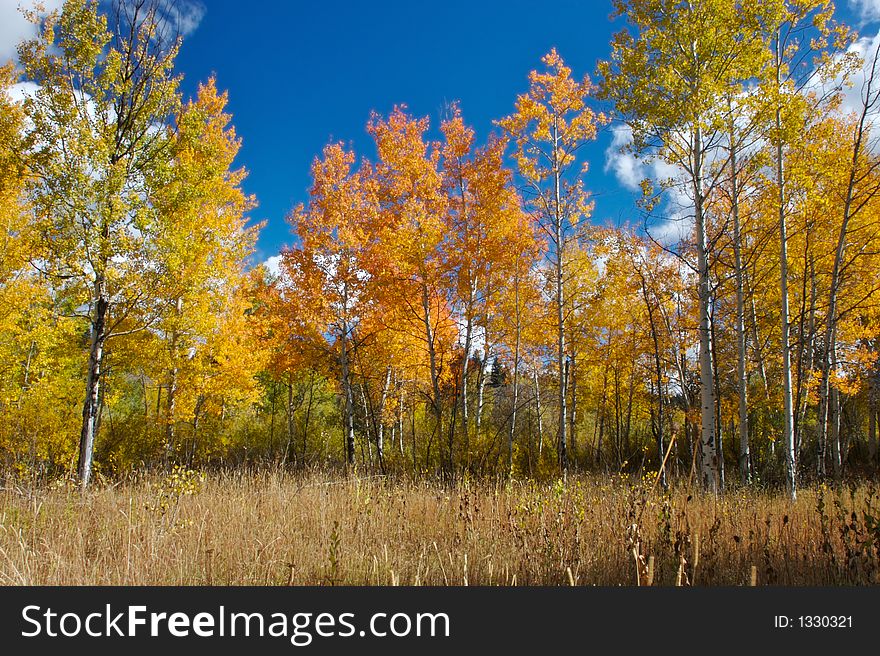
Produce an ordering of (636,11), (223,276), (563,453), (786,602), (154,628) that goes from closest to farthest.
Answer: (154,628) < (786,602) < (636,11) < (563,453) < (223,276)

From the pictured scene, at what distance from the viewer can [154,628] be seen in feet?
7.30

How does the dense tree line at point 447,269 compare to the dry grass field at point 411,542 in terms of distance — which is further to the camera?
the dense tree line at point 447,269

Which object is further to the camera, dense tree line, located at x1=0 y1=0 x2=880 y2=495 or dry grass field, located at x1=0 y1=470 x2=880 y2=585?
dense tree line, located at x1=0 y1=0 x2=880 y2=495

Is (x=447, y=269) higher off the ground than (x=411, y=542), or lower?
higher

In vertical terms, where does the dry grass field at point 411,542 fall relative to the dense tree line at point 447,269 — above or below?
below

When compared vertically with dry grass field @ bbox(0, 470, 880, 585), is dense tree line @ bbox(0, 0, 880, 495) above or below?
above

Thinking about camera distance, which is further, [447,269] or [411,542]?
[447,269]

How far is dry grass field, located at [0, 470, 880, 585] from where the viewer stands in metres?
3.15

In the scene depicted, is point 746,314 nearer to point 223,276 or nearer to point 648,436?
point 648,436

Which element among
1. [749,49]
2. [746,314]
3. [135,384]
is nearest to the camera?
[749,49]

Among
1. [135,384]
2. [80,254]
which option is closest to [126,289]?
[80,254]

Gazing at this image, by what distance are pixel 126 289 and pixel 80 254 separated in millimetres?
737

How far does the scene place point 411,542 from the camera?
4219 millimetres

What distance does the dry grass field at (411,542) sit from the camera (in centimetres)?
315
